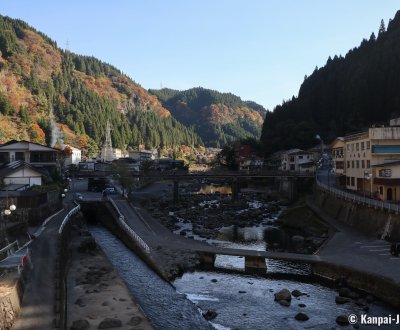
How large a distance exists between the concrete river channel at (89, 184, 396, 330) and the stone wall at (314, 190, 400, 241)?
8.34 metres

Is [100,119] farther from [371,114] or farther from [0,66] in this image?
[371,114]

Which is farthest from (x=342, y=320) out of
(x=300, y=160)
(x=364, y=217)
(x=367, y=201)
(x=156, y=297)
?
(x=300, y=160)

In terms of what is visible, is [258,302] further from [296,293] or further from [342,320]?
[342,320]

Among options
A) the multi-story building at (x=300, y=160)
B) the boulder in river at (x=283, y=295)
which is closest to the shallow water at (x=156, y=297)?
the boulder in river at (x=283, y=295)

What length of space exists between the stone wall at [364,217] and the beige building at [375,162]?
10.1 ft

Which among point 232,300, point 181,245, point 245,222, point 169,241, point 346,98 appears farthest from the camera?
point 346,98

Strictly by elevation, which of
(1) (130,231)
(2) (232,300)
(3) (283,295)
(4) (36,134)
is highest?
(4) (36,134)

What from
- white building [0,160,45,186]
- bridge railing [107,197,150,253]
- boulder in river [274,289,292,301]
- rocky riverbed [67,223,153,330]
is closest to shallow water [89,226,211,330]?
bridge railing [107,197,150,253]

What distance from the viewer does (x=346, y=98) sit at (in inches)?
4077

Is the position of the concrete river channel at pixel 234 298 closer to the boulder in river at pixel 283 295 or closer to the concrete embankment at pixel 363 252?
the boulder in river at pixel 283 295

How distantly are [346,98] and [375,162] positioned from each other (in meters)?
68.0

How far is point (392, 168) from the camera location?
37719 mm

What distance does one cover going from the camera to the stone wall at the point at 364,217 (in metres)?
30.5

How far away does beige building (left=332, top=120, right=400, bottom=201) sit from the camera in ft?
123
